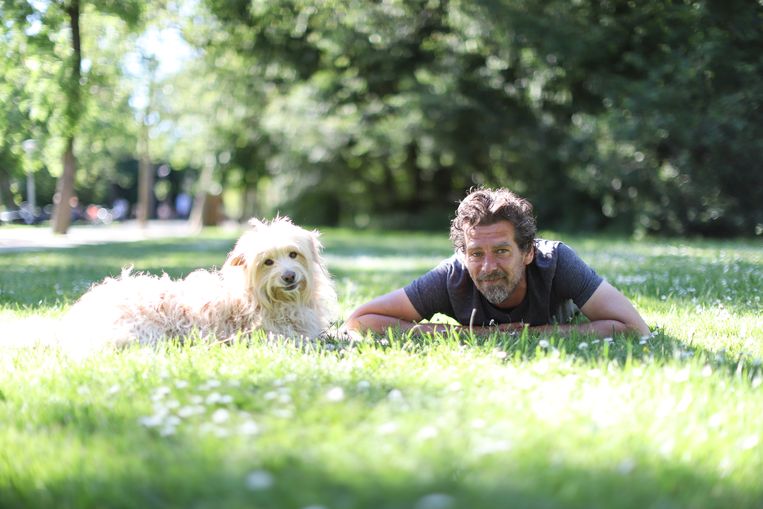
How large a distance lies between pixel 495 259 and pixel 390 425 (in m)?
2.54

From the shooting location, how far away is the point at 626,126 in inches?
798

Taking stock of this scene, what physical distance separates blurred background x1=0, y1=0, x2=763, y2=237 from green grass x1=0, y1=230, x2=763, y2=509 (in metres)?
15.3

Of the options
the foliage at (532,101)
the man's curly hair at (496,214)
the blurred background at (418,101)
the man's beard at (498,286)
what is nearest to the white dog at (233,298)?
the man's curly hair at (496,214)

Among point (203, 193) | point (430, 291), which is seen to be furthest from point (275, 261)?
point (203, 193)

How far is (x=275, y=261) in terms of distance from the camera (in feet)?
18.1

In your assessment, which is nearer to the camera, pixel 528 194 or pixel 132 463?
pixel 132 463

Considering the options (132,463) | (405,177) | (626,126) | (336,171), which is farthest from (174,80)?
(132,463)

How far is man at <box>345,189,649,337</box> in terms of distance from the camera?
5.29 metres

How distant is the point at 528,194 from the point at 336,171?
8422 mm

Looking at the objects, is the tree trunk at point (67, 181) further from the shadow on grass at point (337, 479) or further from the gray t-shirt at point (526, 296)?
the shadow on grass at point (337, 479)

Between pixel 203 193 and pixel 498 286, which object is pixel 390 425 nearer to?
pixel 498 286

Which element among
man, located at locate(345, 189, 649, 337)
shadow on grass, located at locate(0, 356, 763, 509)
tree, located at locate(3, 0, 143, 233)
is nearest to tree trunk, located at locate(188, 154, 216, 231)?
tree, located at locate(3, 0, 143, 233)

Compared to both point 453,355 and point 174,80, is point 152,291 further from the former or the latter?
point 174,80

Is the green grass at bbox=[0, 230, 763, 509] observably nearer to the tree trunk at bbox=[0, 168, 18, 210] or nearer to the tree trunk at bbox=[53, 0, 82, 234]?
the tree trunk at bbox=[53, 0, 82, 234]
